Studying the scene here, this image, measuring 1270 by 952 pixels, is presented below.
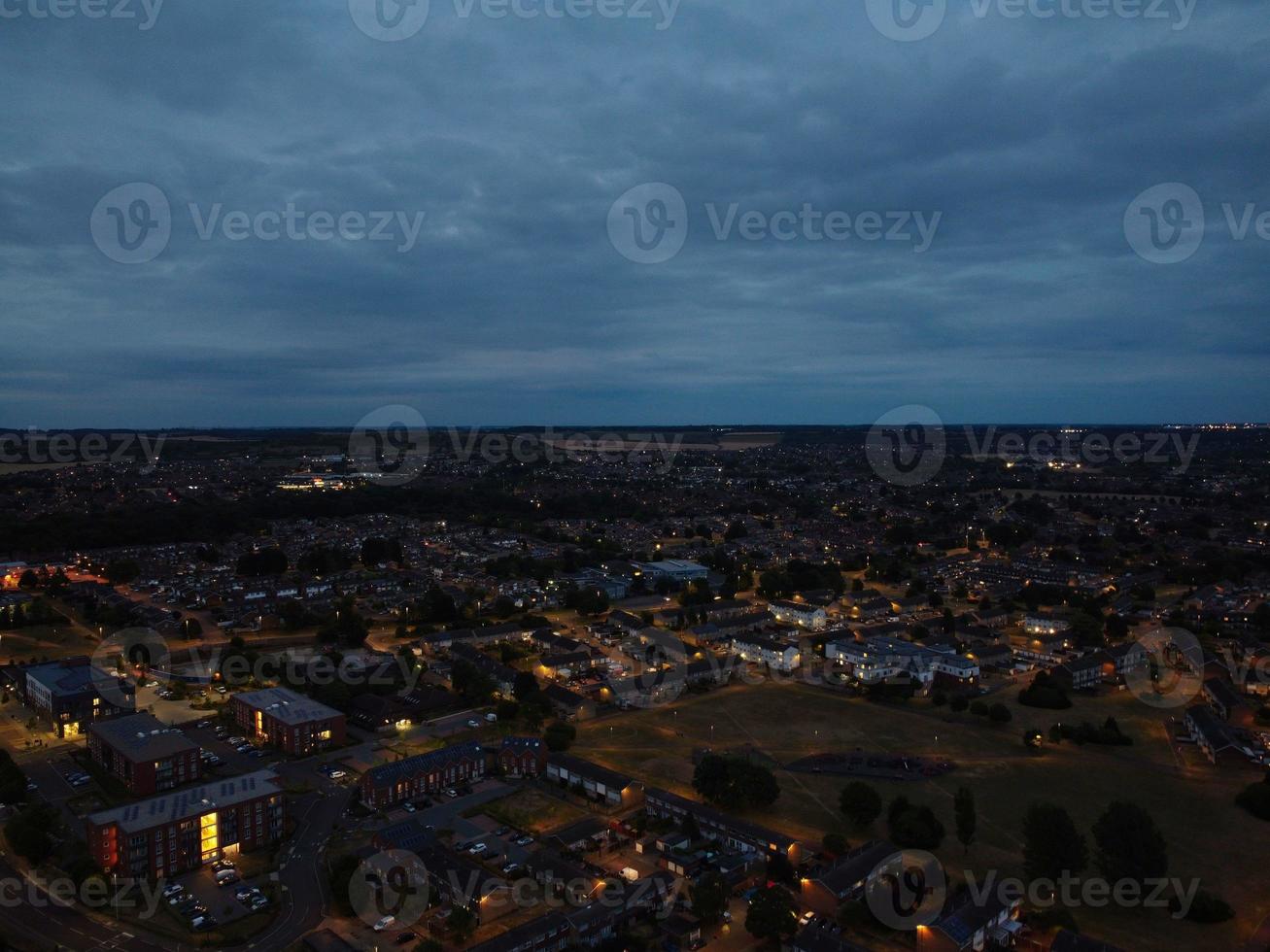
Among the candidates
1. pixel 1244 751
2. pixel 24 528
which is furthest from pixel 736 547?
pixel 24 528

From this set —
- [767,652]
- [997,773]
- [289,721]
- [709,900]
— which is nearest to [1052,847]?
[997,773]

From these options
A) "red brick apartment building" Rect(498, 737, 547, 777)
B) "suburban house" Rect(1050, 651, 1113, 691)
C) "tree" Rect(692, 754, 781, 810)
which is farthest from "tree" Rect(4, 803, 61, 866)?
"suburban house" Rect(1050, 651, 1113, 691)

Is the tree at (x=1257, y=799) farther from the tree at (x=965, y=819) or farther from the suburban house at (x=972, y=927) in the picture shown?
the suburban house at (x=972, y=927)

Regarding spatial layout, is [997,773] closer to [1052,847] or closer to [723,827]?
[1052,847]

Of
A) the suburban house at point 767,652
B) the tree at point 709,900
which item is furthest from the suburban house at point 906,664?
the tree at point 709,900

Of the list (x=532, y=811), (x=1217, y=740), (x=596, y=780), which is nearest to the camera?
(x=532, y=811)

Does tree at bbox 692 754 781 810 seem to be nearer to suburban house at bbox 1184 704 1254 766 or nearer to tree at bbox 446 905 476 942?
tree at bbox 446 905 476 942

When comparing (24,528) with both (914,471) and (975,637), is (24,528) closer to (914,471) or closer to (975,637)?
(975,637)
